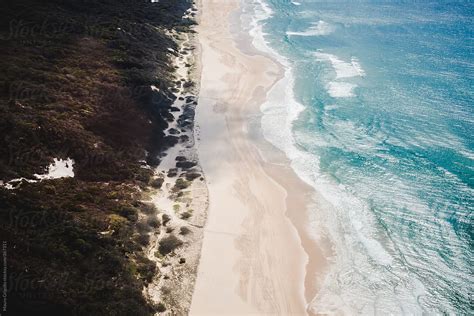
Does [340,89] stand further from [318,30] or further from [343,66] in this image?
[318,30]

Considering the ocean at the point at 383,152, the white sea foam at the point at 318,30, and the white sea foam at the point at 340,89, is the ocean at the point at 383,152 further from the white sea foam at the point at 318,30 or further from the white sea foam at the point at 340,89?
the white sea foam at the point at 318,30

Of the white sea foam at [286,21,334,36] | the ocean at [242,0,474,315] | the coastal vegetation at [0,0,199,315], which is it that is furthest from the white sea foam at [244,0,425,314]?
the white sea foam at [286,21,334,36]

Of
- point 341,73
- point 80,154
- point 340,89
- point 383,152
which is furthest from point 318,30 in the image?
point 80,154

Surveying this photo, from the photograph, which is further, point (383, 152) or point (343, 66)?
point (343, 66)

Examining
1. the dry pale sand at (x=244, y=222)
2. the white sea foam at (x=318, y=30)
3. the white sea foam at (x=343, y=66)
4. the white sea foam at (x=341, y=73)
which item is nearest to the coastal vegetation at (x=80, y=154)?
the dry pale sand at (x=244, y=222)

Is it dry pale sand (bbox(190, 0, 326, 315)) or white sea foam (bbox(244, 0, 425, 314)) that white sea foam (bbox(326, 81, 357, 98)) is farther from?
white sea foam (bbox(244, 0, 425, 314))

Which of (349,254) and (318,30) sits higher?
(318,30)

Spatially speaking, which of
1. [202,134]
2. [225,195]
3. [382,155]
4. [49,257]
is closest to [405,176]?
[382,155]

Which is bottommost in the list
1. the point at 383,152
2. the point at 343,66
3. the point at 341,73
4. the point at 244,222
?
the point at 244,222
